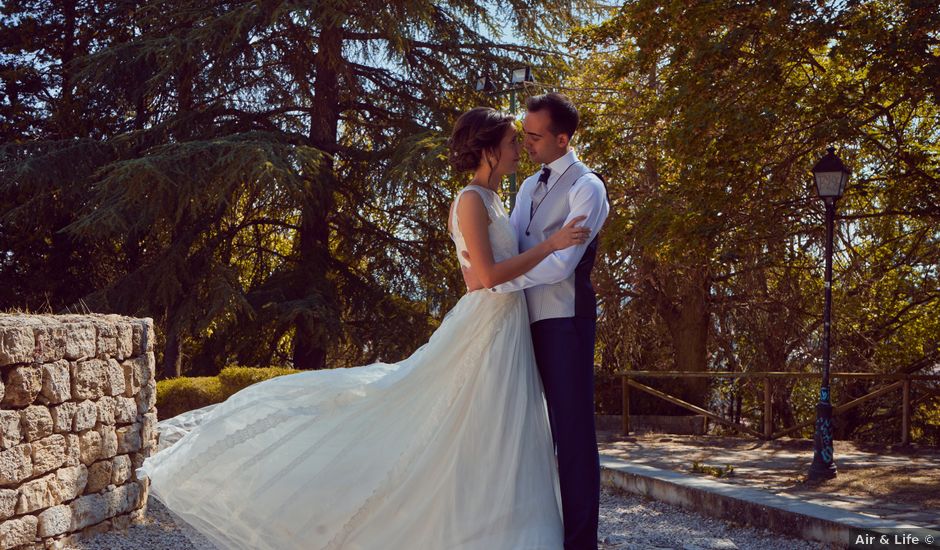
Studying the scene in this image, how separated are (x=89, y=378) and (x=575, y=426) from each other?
3.85 meters

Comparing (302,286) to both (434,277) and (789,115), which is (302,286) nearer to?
(434,277)

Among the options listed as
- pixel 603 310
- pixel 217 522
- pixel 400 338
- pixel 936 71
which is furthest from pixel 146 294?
pixel 217 522

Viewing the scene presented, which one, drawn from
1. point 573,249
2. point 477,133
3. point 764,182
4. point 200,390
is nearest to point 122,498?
point 477,133

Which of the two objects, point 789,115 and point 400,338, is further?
point 400,338

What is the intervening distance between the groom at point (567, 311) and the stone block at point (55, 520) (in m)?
3.57

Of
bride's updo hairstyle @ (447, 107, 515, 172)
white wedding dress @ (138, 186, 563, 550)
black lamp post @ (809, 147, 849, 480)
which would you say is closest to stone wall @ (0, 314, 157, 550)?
white wedding dress @ (138, 186, 563, 550)

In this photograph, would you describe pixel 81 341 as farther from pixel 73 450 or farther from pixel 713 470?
pixel 713 470

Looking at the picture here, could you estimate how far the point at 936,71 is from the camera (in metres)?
8.72

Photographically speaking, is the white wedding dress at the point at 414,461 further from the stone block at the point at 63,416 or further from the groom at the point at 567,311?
the stone block at the point at 63,416

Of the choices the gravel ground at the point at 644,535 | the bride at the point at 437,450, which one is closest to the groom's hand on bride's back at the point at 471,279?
the bride at the point at 437,450

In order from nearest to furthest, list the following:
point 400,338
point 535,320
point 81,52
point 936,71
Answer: point 535,320 → point 936,71 → point 400,338 → point 81,52

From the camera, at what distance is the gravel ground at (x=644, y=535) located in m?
6.15

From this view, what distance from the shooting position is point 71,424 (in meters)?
6.08

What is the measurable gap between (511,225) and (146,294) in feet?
48.4
